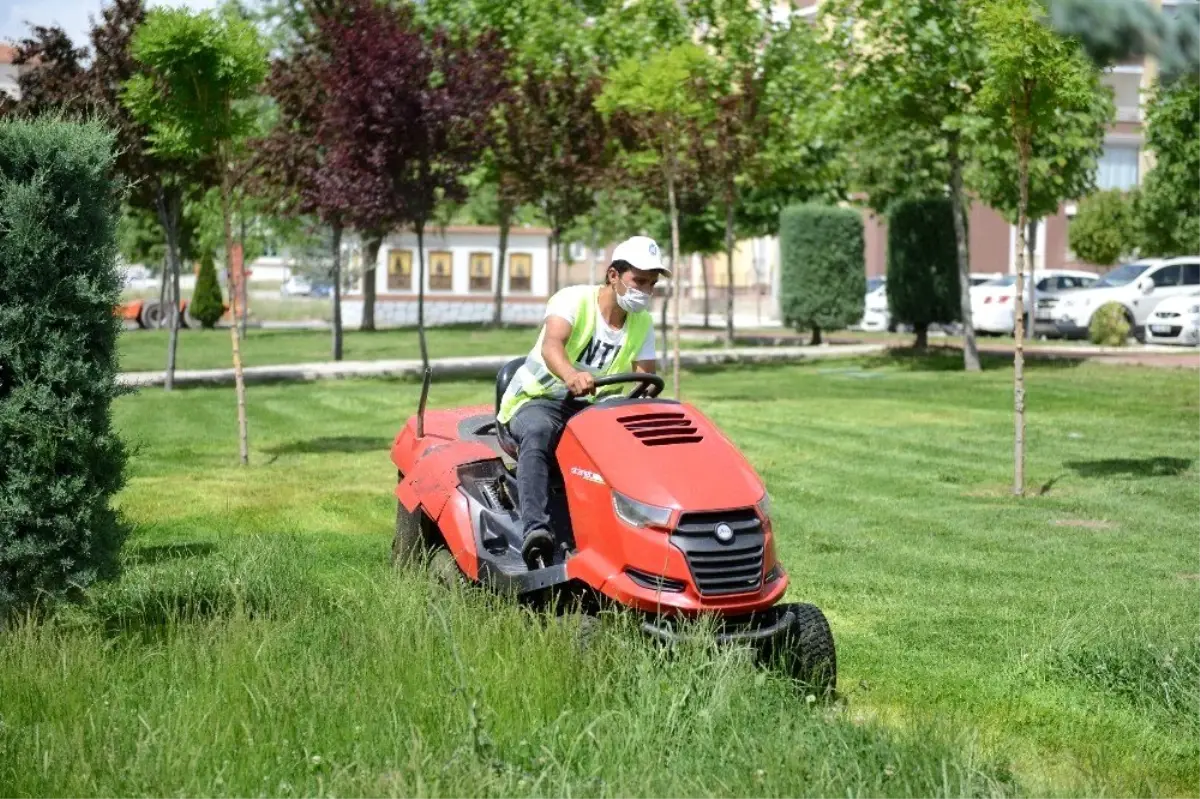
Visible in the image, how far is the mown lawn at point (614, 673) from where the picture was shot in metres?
4.78

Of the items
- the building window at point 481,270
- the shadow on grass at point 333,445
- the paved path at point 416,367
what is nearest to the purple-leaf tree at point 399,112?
the paved path at point 416,367

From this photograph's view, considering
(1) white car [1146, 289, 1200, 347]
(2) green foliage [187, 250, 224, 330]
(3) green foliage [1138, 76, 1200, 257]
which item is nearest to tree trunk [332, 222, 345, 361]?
(3) green foliage [1138, 76, 1200, 257]

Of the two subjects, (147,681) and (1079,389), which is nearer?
(147,681)

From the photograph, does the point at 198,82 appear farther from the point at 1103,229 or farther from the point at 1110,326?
the point at 1103,229

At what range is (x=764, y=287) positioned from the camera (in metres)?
65.9

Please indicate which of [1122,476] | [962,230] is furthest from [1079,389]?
[1122,476]

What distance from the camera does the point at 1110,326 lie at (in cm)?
2980

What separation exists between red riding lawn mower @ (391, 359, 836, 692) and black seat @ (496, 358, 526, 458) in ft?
0.31

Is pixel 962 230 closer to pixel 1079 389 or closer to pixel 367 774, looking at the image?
pixel 1079 389

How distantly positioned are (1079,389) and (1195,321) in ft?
35.0

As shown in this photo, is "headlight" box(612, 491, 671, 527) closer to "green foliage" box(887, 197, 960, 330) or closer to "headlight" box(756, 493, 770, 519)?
"headlight" box(756, 493, 770, 519)

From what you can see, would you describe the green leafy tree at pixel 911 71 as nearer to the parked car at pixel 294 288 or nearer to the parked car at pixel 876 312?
the parked car at pixel 876 312

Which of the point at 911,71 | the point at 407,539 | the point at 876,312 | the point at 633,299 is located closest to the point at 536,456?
the point at 633,299

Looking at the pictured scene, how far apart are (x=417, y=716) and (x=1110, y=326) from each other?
26617 mm
